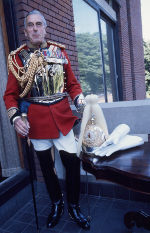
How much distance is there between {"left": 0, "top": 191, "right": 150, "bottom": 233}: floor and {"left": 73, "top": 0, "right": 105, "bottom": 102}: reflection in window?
10.0 ft

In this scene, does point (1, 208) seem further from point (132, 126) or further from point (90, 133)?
point (132, 126)

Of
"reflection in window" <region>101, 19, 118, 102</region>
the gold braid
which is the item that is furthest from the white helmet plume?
"reflection in window" <region>101, 19, 118, 102</region>

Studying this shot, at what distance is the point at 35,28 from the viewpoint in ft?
5.77

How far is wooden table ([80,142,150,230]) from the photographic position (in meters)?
1.12

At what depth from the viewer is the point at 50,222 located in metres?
2.02

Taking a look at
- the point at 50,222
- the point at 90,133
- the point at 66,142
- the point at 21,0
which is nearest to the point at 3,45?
the point at 21,0

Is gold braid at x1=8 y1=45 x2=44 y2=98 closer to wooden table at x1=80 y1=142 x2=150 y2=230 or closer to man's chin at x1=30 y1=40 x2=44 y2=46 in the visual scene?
man's chin at x1=30 y1=40 x2=44 y2=46

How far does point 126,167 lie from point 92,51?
16.7 ft

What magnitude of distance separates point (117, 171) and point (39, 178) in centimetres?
176

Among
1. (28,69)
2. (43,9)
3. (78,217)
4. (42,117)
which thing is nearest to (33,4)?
(43,9)

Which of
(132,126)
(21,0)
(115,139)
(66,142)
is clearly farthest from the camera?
(21,0)

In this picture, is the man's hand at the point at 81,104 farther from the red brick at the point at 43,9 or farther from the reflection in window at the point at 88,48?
the reflection in window at the point at 88,48

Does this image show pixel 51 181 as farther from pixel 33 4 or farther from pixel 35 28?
pixel 33 4

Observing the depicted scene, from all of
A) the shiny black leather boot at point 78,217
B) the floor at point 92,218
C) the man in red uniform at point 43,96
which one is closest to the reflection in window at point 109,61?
the floor at point 92,218
